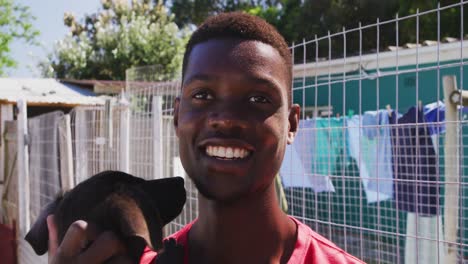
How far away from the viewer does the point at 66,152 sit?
5.09 m

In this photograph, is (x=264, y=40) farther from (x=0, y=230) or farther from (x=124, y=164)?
(x=0, y=230)

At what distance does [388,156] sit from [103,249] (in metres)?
3.98

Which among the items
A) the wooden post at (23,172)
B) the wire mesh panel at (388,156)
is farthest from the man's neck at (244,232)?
the wooden post at (23,172)

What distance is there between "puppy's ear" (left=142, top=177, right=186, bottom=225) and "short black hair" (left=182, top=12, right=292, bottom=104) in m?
0.30

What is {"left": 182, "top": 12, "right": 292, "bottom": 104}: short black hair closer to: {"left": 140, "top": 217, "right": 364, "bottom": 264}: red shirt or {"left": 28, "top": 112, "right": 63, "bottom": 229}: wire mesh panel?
{"left": 140, "top": 217, "right": 364, "bottom": 264}: red shirt

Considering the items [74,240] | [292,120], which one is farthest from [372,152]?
[74,240]

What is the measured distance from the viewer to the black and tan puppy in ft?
3.48

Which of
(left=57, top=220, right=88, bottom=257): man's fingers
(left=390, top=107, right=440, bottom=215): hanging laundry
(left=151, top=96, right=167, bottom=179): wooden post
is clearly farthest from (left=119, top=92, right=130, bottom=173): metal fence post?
(left=57, top=220, right=88, bottom=257): man's fingers

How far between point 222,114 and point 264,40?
0.23 meters

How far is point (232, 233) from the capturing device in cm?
128

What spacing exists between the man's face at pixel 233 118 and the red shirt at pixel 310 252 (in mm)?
190

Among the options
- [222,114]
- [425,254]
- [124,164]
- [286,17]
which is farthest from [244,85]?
[286,17]

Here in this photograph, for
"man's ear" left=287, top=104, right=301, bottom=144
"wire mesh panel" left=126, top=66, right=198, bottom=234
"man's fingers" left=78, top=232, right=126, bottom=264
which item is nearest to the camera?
"man's fingers" left=78, top=232, right=126, bottom=264

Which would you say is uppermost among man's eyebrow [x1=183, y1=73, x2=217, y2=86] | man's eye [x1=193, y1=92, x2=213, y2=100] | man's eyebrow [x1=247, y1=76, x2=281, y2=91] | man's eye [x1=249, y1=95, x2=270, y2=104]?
man's eyebrow [x1=183, y1=73, x2=217, y2=86]
